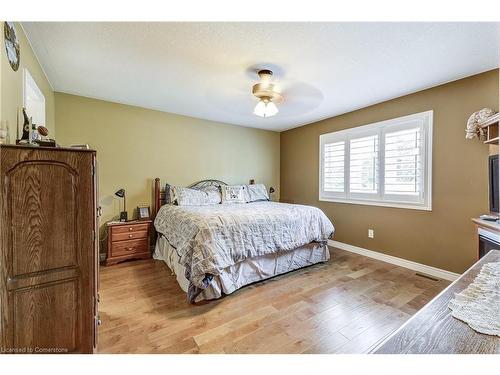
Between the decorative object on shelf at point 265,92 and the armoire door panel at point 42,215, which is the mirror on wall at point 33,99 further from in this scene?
the decorative object on shelf at point 265,92

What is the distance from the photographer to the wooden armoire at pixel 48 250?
1.13 meters

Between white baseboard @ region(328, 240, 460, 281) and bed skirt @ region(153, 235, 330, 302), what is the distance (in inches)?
28.5

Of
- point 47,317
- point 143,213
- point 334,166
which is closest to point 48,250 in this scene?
point 47,317

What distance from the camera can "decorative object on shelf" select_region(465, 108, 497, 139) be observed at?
7.29 ft

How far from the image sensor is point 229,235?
232 cm

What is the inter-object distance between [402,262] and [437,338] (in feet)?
9.51

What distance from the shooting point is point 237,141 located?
455cm

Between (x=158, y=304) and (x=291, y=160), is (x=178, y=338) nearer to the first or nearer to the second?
(x=158, y=304)

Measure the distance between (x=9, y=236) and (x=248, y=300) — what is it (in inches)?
71.7

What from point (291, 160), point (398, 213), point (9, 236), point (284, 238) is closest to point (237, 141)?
point (291, 160)

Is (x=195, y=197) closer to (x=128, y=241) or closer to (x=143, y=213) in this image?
(x=143, y=213)

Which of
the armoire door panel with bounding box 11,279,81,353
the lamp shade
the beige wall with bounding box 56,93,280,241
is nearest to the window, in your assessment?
the beige wall with bounding box 56,93,280,241

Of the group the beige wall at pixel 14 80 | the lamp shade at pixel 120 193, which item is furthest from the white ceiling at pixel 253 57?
the lamp shade at pixel 120 193

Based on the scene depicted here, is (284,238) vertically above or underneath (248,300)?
above
